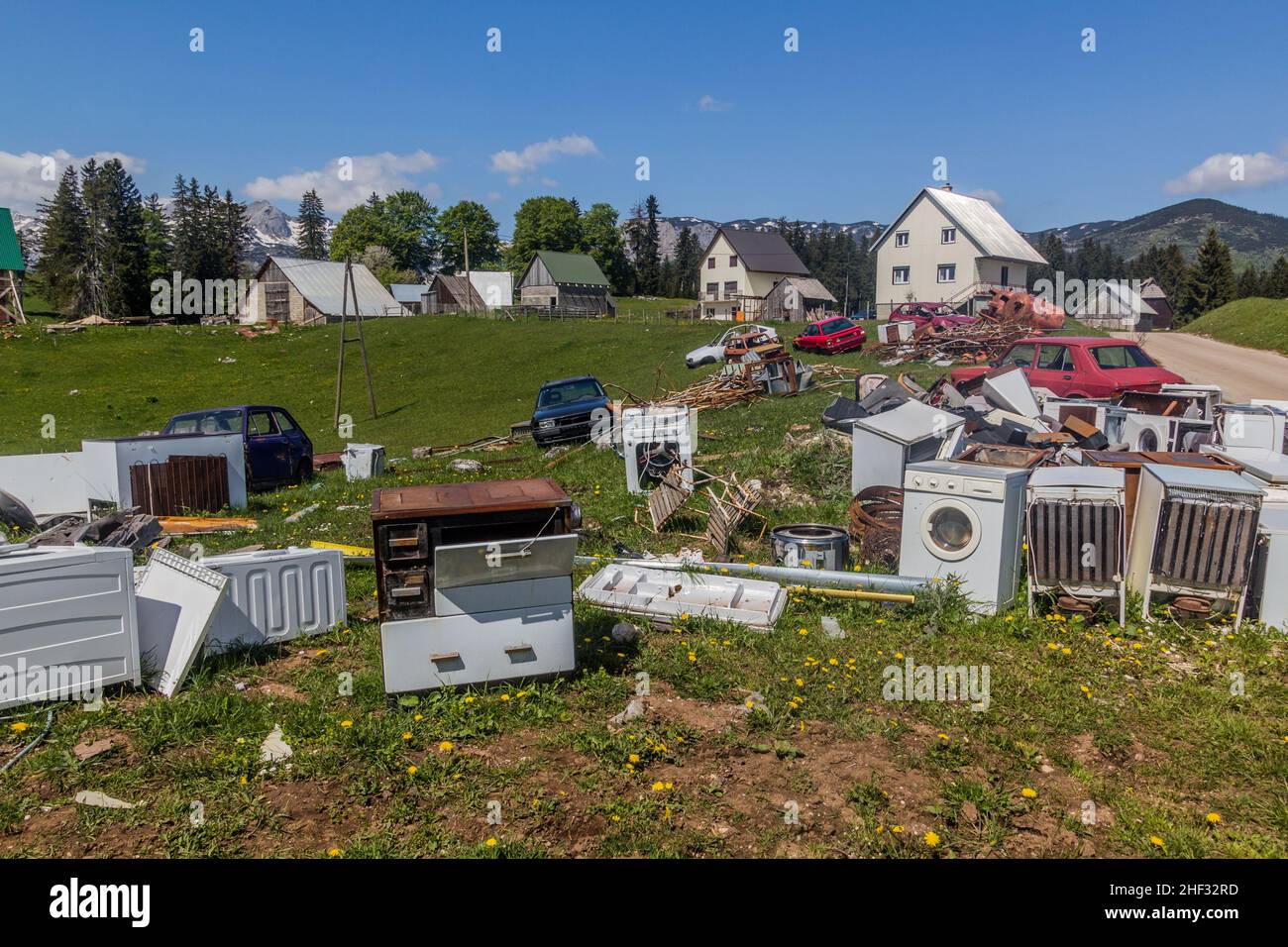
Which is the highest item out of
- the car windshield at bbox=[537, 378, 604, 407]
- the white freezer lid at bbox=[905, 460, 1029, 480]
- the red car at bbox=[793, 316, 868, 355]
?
the red car at bbox=[793, 316, 868, 355]

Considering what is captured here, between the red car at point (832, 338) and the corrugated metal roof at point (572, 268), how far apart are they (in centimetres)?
4034

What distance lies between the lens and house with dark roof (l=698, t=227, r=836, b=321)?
60219 millimetres

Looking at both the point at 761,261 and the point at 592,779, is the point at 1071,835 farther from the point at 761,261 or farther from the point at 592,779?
the point at 761,261

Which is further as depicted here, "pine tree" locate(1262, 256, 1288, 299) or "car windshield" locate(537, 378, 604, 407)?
"pine tree" locate(1262, 256, 1288, 299)

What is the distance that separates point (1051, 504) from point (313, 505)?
9.73 meters

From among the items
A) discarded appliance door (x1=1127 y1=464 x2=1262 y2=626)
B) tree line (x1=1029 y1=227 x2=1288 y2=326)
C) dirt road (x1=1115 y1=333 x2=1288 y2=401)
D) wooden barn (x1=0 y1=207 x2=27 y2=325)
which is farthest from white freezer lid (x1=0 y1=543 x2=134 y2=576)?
tree line (x1=1029 y1=227 x2=1288 y2=326)

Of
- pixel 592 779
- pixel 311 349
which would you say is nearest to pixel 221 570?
pixel 592 779

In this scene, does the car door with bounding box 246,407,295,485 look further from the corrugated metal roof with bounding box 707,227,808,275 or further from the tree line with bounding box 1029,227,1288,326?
the corrugated metal roof with bounding box 707,227,808,275

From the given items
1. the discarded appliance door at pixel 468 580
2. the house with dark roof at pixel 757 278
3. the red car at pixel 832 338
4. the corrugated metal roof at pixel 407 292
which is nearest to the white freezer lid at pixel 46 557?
the discarded appliance door at pixel 468 580

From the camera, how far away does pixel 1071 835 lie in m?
3.96

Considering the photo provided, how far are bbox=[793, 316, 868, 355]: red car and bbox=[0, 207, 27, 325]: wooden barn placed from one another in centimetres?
4352

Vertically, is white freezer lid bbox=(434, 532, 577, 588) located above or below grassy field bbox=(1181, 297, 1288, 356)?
below

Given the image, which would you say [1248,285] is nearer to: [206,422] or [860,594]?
[860,594]

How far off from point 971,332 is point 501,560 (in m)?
24.8
